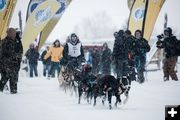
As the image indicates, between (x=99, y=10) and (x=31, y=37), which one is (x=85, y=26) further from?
(x=31, y=37)

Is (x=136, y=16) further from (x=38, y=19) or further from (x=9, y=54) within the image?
(x=9, y=54)

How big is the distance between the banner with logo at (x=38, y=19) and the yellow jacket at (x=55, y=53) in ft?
0.66

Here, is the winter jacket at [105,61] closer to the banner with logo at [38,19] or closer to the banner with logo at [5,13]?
the banner with logo at [38,19]

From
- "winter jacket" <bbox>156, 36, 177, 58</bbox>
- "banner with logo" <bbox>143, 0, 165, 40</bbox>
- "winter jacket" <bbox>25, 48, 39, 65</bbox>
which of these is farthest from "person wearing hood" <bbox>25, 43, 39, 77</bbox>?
"winter jacket" <bbox>156, 36, 177, 58</bbox>

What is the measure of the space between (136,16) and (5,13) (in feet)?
4.25

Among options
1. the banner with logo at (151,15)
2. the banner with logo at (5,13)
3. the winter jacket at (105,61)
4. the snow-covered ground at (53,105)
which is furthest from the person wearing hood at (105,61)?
the banner with logo at (5,13)

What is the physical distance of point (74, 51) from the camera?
4336 mm

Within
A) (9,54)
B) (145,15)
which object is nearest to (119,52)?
(145,15)

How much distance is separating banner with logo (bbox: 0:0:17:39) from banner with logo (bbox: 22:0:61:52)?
186 millimetres

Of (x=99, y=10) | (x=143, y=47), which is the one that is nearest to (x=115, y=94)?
(x=143, y=47)

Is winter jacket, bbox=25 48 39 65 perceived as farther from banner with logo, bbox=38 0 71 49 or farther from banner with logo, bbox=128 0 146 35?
banner with logo, bbox=128 0 146 35

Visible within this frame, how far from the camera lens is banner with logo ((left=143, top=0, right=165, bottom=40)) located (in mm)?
4516

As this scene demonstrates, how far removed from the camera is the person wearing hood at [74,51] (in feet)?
14.2

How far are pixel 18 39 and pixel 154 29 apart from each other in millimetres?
1374
